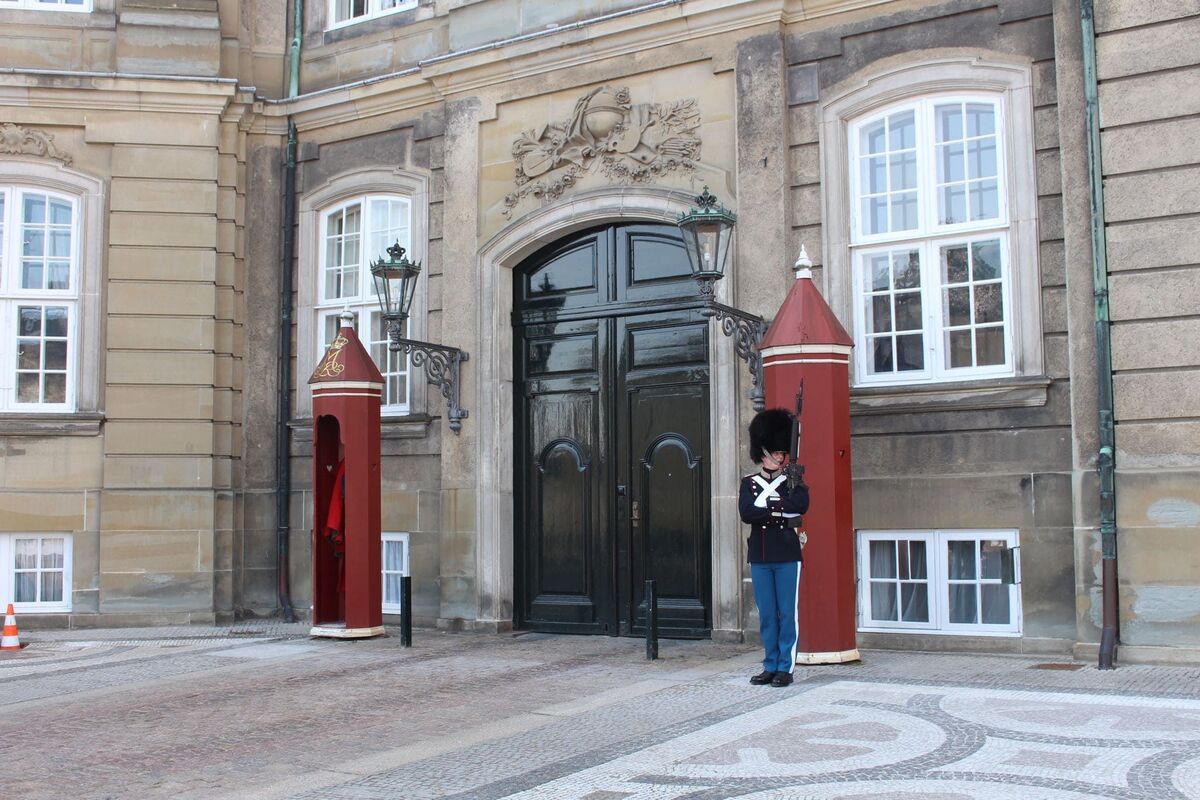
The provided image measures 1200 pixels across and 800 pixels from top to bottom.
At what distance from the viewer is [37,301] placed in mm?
13852

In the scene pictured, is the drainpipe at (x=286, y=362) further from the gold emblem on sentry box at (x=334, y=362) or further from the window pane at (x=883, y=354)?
the window pane at (x=883, y=354)

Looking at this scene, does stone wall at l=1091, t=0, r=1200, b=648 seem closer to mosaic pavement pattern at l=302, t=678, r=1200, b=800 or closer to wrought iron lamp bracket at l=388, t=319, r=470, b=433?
mosaic pavement pattern at l=302, t=678, r=1200, b=800

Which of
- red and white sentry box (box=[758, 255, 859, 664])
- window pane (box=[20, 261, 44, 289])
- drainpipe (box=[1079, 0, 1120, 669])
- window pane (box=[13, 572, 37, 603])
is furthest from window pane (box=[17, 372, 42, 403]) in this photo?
drainpipe (box=[1079, 0, 1120, 669])

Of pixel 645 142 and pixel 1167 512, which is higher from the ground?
pixel 645 142

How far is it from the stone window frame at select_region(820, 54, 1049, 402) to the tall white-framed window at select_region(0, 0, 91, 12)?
795 cm

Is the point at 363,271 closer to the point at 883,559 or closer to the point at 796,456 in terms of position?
the point at 883,559

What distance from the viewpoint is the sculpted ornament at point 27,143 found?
1379 centimetres

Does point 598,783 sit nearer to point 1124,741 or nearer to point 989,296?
point 1124,741

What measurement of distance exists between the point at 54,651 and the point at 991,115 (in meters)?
9.11

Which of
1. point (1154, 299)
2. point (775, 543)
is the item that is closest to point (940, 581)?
point (775, 543)

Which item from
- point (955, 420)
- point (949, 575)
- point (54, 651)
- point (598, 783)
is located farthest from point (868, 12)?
point (54, 651)

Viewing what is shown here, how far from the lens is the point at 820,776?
6211 mm

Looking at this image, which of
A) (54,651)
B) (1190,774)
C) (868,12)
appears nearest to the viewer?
(1190,774)

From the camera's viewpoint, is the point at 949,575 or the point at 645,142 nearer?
the point at 949,575
